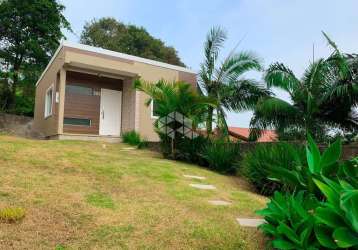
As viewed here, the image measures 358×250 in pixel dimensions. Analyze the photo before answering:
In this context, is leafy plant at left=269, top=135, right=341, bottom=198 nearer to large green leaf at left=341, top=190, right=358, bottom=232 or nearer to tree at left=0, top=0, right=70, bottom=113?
large green leaf at left=341, top=190, right=358, bottom=232

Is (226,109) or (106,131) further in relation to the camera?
(106,131)

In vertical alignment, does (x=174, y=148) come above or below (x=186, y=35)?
below

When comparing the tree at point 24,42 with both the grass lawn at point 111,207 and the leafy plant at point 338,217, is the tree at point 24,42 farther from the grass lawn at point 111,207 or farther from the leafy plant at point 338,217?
the leafy plant at point 338,217

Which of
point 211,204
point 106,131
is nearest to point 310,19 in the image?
point 211,204

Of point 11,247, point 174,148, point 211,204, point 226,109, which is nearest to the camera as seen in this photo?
point 11,247

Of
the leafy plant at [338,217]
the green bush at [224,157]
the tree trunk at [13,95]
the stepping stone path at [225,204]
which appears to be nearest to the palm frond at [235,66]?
the green bush at [224,157]

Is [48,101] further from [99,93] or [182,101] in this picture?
[182,101]

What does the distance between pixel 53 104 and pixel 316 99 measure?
10.5 meters

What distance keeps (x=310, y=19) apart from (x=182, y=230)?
984cm

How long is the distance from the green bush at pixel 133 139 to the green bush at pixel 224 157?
4624 millimetres

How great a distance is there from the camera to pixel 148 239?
388 centimetres

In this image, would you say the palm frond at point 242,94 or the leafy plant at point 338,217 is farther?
the palm frond at point 242,94

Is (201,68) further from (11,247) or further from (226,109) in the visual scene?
(11,247)

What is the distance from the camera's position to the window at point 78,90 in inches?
624
